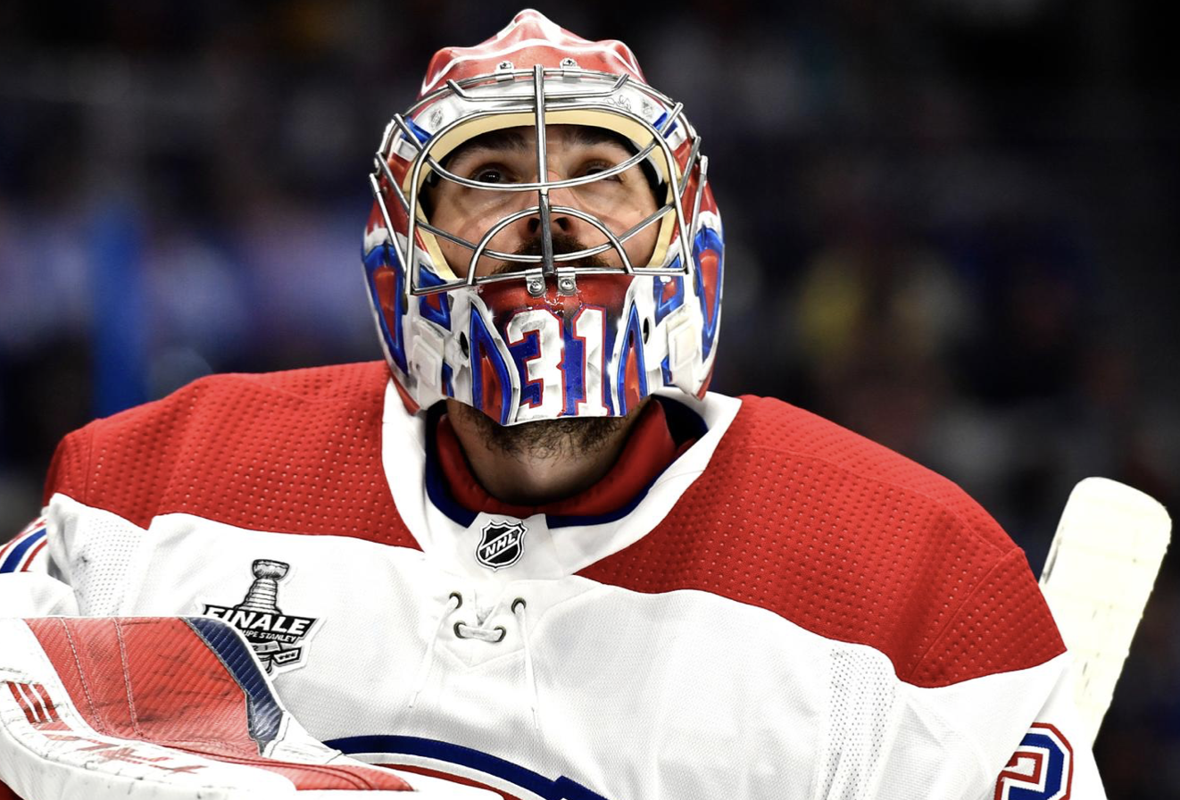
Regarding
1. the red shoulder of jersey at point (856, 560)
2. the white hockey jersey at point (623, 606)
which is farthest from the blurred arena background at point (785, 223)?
the red shoulder of jersey at point (856, 560)

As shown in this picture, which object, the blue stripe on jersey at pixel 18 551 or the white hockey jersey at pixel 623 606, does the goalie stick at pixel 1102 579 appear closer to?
the white hockey jersey at pixel 623 606

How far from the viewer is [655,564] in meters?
1.92

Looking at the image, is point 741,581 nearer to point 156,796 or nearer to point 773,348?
point 156,796

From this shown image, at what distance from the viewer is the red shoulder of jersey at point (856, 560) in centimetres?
185

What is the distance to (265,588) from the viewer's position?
197 cm

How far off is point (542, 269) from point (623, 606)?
1.44ft

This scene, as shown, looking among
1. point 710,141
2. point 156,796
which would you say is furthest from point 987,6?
point 156,796

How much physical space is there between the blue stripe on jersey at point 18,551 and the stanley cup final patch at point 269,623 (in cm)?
31

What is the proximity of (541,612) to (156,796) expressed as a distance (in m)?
0.60

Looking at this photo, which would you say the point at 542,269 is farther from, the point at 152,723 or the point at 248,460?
the point at 152,723

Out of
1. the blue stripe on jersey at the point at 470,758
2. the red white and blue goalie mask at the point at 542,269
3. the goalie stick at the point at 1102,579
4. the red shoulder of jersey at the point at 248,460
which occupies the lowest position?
the blue stripe on jersey at the point at 470,758

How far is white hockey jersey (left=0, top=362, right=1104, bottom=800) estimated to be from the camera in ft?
5.91

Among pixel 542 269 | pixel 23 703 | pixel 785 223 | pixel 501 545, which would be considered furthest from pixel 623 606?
pixel 785 223

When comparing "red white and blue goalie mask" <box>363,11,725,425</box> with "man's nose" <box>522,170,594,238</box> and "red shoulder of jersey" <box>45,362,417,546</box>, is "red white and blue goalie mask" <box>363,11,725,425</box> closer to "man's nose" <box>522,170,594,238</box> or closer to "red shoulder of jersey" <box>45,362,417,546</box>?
"man's nose" <box>522,170,594,238</box>
